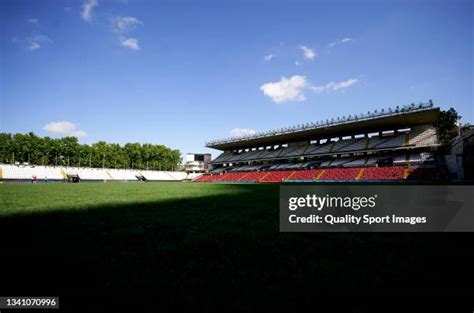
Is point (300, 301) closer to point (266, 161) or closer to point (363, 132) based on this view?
point (363, 132)

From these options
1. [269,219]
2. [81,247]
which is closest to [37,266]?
[81,247]

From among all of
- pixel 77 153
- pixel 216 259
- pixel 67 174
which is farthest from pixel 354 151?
pixel 77 153

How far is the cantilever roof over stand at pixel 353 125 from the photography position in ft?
116

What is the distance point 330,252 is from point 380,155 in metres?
44.8

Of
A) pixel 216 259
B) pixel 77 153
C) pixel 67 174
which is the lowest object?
pixel 216 259

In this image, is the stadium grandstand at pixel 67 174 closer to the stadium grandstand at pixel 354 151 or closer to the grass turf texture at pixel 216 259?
the stadium grandstand at pixel 354 151

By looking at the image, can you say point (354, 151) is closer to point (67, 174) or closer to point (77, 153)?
point (67, 174)

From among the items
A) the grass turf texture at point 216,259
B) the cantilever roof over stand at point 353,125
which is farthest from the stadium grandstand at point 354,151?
the grass turf texture at point 216,259

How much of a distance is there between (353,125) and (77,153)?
78.4 m

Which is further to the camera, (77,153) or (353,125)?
(77,153)

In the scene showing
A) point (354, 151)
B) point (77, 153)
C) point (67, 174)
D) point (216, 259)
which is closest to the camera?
point (216, 259)

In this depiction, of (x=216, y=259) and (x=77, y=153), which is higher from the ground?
(x=77, y=153)

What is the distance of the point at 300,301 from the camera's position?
76.8 inches

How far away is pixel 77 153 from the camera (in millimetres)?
74812
